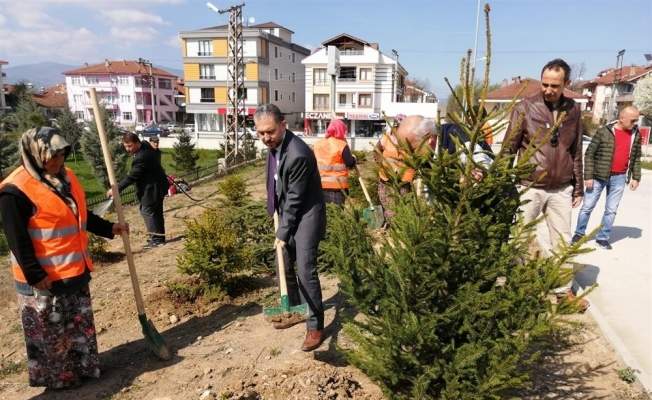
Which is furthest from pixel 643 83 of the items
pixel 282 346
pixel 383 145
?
pixel 282 346

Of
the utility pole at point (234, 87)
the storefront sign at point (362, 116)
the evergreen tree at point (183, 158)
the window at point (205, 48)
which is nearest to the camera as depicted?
the utility pole at point (234, 87)

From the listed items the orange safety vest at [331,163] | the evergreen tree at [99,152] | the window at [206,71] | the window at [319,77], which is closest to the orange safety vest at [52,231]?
the orange safety vest at [331,163]

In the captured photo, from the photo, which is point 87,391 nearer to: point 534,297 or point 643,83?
point 534,297

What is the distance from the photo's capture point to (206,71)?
46.2 meters

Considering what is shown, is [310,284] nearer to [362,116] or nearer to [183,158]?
[183,158]

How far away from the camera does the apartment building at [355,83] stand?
142 feet

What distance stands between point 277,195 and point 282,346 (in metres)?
1.23

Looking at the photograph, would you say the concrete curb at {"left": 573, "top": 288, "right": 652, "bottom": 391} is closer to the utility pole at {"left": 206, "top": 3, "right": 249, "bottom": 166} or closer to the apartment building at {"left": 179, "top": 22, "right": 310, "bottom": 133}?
the utility pole at {"left": 206, "top": 3, "right": 249, "bottom": 166}

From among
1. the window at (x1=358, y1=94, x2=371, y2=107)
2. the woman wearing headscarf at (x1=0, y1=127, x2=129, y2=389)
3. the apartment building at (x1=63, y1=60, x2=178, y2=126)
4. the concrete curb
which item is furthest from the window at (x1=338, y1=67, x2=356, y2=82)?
the woman wearing headscarf at (x1=0, y1=127, x2=129, y2=389)

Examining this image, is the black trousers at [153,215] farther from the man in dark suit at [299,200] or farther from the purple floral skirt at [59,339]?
the man in dark suit at [299,200]

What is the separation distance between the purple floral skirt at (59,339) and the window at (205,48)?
1846 inches

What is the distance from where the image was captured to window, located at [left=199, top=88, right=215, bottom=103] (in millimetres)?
46438

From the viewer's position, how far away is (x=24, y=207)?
262 centimetres

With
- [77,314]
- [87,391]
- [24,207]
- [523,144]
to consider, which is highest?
[523,144]
